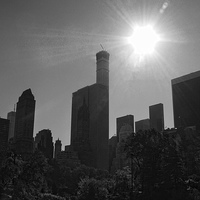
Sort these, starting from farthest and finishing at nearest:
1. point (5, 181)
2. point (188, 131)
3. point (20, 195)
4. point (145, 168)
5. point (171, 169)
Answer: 1. point (188, 131)
2. point (145, 168)
3. point (171, 169)
4. point (5, 181)
5. point (20, 195)

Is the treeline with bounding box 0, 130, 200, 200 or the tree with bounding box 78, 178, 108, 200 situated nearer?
the treeline with bounding box 0, 130, 200, 200

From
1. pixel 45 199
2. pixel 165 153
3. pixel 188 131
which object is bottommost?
pixel 45 199

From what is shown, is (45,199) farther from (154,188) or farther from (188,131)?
(188,131)

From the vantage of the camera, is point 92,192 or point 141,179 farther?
point 141,179

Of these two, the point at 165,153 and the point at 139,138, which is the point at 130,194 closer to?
the point at 165,153

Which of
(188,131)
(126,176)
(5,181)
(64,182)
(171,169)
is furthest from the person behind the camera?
(188,131)

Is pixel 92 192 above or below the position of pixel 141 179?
below

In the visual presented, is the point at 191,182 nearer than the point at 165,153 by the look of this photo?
Yes

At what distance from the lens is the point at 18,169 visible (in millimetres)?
49250

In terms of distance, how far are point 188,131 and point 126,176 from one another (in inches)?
5673

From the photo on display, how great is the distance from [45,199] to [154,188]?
66.2ft

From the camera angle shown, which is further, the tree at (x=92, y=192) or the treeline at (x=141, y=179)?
the tree at (x=92, y=192)

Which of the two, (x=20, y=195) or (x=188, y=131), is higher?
(x=188, y=131)

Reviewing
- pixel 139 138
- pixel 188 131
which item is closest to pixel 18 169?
pixel 139 138
